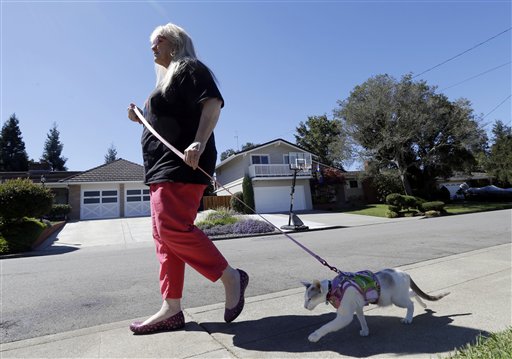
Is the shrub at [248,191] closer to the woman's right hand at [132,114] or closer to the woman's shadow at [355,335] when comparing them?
the woman's right hand at [132,114]

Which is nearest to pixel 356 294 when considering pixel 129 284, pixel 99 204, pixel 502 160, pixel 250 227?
pixel 129 284

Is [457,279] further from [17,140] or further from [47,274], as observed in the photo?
[17,140]

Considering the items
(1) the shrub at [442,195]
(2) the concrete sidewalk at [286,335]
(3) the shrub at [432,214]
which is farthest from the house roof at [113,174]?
(1) the shrub at [442,195]

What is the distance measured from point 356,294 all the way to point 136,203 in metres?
27.8

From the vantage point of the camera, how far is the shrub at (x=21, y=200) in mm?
10578

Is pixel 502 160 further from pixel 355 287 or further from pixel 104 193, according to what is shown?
pixel 355 287

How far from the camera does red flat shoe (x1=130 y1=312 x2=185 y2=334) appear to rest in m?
2.26

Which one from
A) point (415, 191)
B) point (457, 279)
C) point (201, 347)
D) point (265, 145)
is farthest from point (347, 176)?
point (201, 347)

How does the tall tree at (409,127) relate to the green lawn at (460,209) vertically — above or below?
above

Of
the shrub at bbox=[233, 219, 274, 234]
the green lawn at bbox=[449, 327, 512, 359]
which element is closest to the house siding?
the shrub at bbox=[233, 219, 274, 234]

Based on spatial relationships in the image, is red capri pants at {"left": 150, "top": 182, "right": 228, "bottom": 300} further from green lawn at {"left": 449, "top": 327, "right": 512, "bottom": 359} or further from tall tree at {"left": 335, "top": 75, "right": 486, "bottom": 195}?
tall tree at {"left": 335, "top": 75, "right": 486, "bottom": 195}

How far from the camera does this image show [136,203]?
27641mm

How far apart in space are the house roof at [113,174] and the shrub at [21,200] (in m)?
15.8

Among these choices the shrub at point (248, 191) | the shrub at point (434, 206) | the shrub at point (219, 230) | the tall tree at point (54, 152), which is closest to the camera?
the shrub at point (219, 230)
